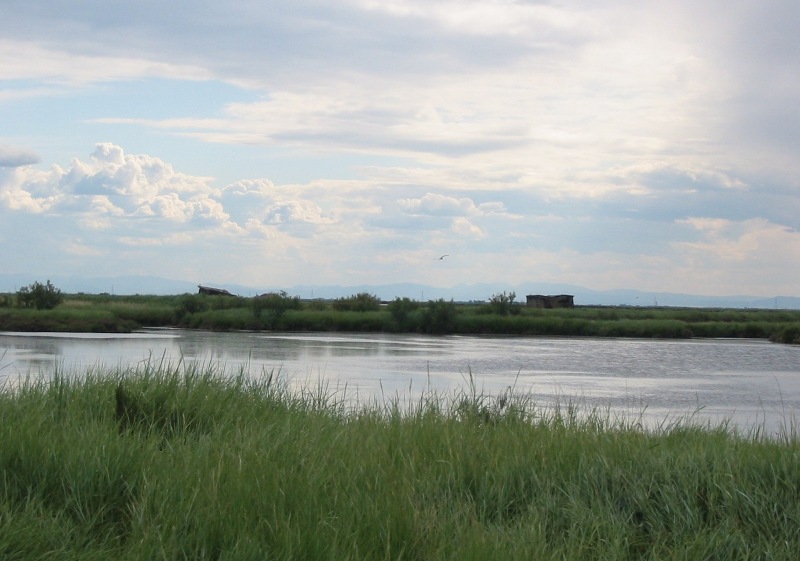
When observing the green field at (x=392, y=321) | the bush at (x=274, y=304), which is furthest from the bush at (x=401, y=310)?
the bush at (x=274, y=304)

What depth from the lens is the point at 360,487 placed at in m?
6.09

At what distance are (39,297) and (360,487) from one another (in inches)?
1766

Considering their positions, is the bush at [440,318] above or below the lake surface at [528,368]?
above

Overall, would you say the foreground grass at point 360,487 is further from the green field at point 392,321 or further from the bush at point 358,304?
the bush at point 358,304

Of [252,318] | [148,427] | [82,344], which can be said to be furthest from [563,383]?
[252,318]

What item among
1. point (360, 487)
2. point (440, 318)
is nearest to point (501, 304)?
point (440, 318)

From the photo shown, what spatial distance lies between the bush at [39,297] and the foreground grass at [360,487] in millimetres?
41281

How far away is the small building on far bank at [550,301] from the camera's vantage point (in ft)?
230

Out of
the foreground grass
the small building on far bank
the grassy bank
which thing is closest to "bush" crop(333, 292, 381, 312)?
the grassy bank

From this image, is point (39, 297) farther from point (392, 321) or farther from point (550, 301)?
point (550, 301)

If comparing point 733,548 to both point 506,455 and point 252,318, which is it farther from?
point 252,318

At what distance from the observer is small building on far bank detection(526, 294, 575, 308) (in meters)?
70.0

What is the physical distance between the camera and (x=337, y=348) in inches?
1272

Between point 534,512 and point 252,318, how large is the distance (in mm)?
43819
